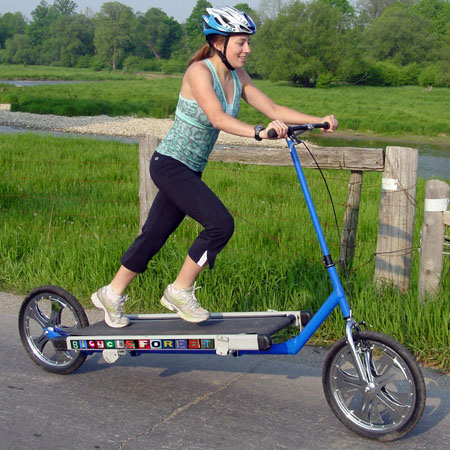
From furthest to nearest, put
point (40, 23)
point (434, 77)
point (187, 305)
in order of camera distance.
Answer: point (40, 23) → point (434, 77) → point (187, 305)

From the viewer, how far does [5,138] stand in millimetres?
20562

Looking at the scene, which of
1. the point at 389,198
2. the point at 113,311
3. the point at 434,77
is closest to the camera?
the point at 113,311

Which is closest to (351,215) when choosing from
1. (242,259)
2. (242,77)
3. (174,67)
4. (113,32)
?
(242,259)

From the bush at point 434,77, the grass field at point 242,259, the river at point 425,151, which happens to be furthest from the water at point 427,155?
the bush at point 434,77

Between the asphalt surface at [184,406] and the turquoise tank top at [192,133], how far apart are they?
52.9 inches

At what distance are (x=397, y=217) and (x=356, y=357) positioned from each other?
203 centimetres

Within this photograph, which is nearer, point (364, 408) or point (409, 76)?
point (364, 408)

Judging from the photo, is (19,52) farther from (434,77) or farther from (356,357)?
(356,357)

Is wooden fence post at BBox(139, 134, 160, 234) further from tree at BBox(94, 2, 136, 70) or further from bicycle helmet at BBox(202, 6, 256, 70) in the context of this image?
tree at BBox(94, 2, 136, 70)

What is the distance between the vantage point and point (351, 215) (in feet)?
18.4

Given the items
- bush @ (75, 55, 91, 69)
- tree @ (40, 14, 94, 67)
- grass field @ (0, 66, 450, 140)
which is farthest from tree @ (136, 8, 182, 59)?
grass field @ (0, 66, 450, 140)

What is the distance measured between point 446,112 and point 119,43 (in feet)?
389

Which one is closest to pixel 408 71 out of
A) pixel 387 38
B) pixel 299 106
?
pixel 387 38

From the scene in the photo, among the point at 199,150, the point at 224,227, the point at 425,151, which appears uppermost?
the point at 199,150
